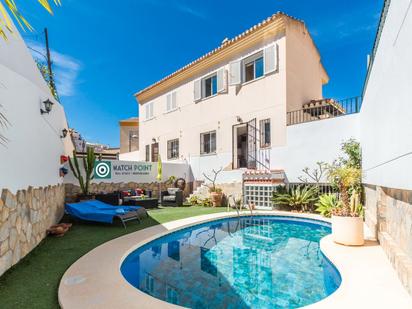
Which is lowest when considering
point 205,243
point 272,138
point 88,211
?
point 205,243

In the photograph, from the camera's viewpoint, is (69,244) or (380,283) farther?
(69,244)

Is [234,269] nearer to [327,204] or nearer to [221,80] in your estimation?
[327,204]

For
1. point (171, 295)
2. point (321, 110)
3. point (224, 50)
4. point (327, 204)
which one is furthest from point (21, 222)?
point (224, 50)

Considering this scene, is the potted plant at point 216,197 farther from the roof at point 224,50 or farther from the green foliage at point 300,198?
the roof at point 224,50

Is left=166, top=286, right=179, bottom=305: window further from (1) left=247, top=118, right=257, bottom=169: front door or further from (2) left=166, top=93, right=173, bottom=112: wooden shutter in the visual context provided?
(2) left=166, top=93, right=173, bottom=112: wooden shutter

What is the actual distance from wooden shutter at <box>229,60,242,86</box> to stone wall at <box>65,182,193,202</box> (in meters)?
7.72

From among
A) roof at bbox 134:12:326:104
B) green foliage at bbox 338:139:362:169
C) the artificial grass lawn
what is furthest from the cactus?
green foliage at bbox 338:139:362:169

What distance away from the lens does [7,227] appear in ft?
16.4

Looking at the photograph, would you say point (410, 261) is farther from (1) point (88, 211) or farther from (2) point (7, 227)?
(1) point (88, 211)

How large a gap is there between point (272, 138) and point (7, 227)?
1203 cm

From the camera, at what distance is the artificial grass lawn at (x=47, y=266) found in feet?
12.8

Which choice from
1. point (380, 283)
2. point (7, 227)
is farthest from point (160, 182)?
point (380, 283)

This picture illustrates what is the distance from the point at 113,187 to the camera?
595 inches

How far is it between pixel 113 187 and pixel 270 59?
37.3 ft
